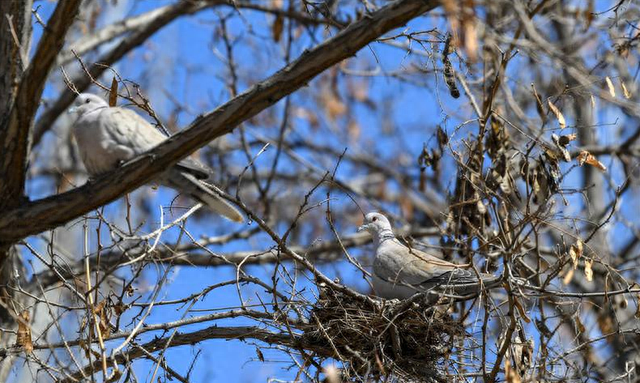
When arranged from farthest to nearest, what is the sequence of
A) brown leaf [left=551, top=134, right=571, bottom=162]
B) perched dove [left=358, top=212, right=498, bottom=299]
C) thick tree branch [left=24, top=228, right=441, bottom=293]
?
thick tree branch [left=24, top=228, right=441, bottom=293] → perched dove [left=358, top=212, right=498, bottom=299] → brown leaf [left=551, top=134, right=571, bottom=162]

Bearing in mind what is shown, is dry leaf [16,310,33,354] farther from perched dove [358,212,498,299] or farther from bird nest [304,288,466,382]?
perched dove [358,212,498,299]

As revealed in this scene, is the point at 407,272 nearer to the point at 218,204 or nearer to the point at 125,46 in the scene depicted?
the point at 218,204

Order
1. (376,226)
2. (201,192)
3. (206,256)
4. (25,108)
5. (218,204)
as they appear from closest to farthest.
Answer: (25,108)
(201,192)
(218,204)
(376,226)
(206,256)

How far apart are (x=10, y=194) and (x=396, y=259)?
2.63 m

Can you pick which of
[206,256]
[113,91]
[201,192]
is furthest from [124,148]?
[206,256]

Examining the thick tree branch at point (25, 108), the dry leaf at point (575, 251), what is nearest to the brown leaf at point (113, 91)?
the thick tree branch at point (25, 108)

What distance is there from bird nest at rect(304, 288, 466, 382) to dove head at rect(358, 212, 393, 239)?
1283mm

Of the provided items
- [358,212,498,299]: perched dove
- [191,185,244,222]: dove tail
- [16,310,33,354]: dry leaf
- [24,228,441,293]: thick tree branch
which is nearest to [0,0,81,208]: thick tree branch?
[16,310,33,354]: dry leaf

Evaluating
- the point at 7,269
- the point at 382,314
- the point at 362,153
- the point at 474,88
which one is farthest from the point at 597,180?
the point at 7,269

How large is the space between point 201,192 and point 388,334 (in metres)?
1.55

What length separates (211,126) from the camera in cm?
445

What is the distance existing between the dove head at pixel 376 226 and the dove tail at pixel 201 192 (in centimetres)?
116

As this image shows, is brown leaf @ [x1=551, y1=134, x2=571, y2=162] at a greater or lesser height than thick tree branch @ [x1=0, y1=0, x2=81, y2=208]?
lesser

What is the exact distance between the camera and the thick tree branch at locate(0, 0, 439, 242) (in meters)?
4.18
